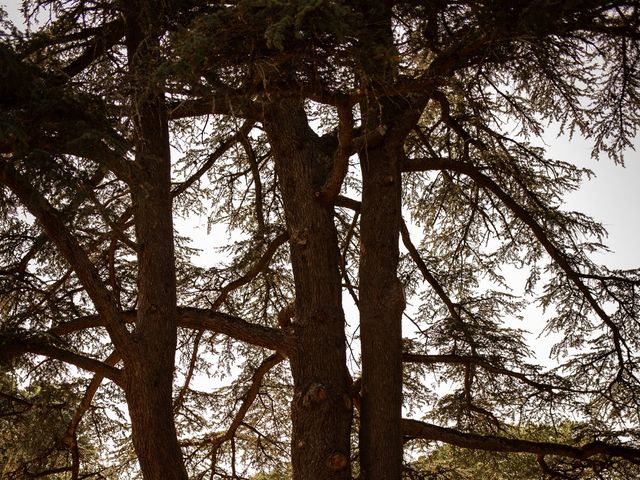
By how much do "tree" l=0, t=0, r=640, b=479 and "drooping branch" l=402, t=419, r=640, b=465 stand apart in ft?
0.07

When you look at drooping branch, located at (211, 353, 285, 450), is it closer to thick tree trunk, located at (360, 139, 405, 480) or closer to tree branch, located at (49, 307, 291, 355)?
tree branch, located at (49, 307, 291, 355)

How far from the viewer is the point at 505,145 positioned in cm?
870

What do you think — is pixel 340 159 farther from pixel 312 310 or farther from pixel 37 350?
pixel 37 350

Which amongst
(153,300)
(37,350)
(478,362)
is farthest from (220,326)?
(478,362)

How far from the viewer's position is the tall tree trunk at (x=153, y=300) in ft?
19.8

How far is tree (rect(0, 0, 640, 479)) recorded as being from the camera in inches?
191

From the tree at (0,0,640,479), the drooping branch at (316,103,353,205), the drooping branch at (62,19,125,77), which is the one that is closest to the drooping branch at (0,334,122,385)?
the tree at (0,0,640,479)

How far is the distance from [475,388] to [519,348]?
2.30 feet

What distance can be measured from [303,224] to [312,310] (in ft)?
2.53

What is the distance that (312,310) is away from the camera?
22.4 ft

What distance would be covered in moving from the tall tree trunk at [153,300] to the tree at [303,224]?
20mm

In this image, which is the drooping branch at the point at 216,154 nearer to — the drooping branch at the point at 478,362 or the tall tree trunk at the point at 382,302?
the tall tree trunk at the point at 382,302

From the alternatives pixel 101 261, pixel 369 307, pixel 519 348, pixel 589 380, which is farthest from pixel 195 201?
pixel 589 380

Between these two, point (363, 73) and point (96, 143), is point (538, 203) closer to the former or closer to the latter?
point (363, 73)
